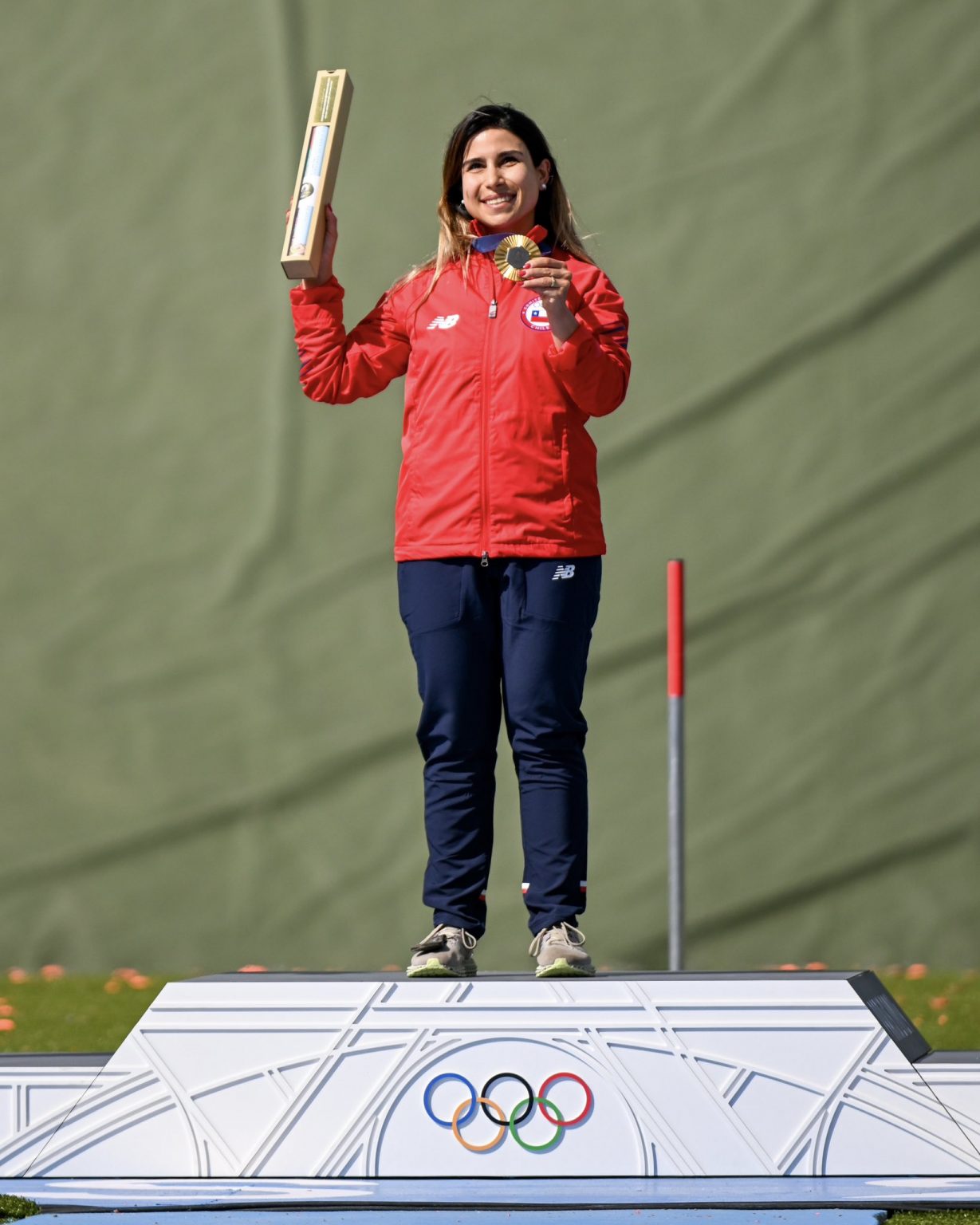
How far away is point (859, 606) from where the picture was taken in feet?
12.5

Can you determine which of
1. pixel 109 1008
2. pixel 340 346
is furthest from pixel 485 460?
pixel 109 1008

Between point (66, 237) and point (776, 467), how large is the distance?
1.85 meters

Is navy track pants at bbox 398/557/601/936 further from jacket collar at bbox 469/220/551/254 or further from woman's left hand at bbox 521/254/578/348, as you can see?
jacket collar at bbox 469/220/551/254

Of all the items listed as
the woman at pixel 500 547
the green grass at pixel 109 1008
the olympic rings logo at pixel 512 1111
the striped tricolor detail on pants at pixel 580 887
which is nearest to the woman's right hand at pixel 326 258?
the woman at pixel 500 547

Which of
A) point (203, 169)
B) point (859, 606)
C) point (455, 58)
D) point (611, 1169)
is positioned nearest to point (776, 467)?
point (859, 606)

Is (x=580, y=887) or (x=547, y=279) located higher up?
(x=547, y=279)

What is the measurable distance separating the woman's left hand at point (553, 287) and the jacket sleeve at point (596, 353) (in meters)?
0.02

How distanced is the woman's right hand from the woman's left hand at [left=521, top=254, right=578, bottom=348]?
32 centimetres

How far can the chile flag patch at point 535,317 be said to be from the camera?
226 centimetres

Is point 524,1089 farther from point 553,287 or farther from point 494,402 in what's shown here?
point 553,287

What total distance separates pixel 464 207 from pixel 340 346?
281 mm

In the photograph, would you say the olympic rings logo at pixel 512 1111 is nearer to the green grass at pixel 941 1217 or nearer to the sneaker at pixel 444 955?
the sneaker at pixel 444 955

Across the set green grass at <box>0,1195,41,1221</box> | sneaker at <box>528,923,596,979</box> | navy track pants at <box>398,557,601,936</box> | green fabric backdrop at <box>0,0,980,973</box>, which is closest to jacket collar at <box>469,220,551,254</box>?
navy track pants at <box>398,557,601,936</box>

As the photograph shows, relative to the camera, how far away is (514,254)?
2172 mm
